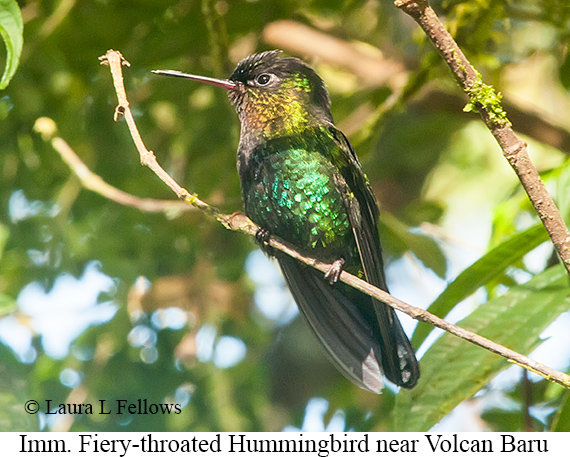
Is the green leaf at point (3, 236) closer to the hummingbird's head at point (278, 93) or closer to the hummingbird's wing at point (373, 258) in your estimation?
the hummingbird's head at point (278, 93)

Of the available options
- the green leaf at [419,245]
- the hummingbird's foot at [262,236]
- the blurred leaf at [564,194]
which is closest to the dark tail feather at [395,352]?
the hummingbird's foot at [262,236]

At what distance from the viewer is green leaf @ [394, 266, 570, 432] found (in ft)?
7.32

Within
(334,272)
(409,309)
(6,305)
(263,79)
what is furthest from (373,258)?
→ (6,305)

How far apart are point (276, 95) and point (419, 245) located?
4.30 feet

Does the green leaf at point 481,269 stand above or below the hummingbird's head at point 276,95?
below

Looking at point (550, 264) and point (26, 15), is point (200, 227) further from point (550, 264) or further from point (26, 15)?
point (550, 264)

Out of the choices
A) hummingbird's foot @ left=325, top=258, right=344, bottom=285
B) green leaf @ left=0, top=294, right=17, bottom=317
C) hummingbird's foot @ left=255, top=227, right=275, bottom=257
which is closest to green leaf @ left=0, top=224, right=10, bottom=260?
green leaf @ left=0, top=294, right=17, bottom=317

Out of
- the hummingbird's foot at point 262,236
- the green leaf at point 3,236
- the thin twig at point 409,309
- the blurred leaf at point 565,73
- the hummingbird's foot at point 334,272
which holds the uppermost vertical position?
the blurred leaf at point 565,73

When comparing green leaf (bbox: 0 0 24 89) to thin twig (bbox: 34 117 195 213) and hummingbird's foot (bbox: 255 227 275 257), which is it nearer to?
hummingbird's foot (bbox: 255 227 275 257)

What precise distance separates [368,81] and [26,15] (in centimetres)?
181

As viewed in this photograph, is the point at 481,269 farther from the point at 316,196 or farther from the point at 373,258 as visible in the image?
the point at 316,196

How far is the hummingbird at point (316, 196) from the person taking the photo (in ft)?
7.88

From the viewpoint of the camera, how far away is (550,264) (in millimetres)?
2914
